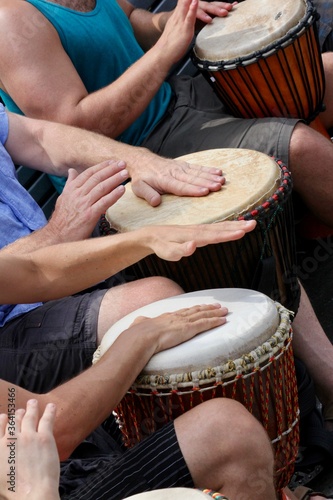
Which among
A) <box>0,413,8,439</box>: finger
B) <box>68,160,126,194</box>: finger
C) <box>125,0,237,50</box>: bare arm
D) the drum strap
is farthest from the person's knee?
<box>125,0,237,50</box>: bare arm

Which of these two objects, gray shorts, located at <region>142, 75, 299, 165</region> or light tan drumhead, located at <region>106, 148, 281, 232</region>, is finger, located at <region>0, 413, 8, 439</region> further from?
gray shorts, located at <region>142, 75, 299, 165</region>

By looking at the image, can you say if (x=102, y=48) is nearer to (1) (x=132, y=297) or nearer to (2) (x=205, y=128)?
(2) (x=205, y=128)

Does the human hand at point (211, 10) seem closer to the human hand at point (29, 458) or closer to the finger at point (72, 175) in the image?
the finger at point (72, 175)

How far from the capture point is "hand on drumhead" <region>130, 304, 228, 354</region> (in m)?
2.25

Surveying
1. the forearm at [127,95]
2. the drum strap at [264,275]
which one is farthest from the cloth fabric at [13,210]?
the drum strap at [264,275]

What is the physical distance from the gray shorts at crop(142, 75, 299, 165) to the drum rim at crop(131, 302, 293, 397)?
3.67ft

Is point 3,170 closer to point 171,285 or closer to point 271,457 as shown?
point 171,285

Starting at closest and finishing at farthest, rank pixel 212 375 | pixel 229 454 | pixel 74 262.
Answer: pixel 229 454, pixel 212 375, pixel 74 262

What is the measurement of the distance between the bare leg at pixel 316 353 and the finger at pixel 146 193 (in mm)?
634

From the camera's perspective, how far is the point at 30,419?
1683 millimetres

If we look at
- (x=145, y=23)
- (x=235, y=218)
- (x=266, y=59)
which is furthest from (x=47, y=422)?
(x=145, y=23)

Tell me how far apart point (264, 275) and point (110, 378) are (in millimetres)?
866

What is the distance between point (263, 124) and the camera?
3.39 meters

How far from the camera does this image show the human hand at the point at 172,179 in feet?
9.29
